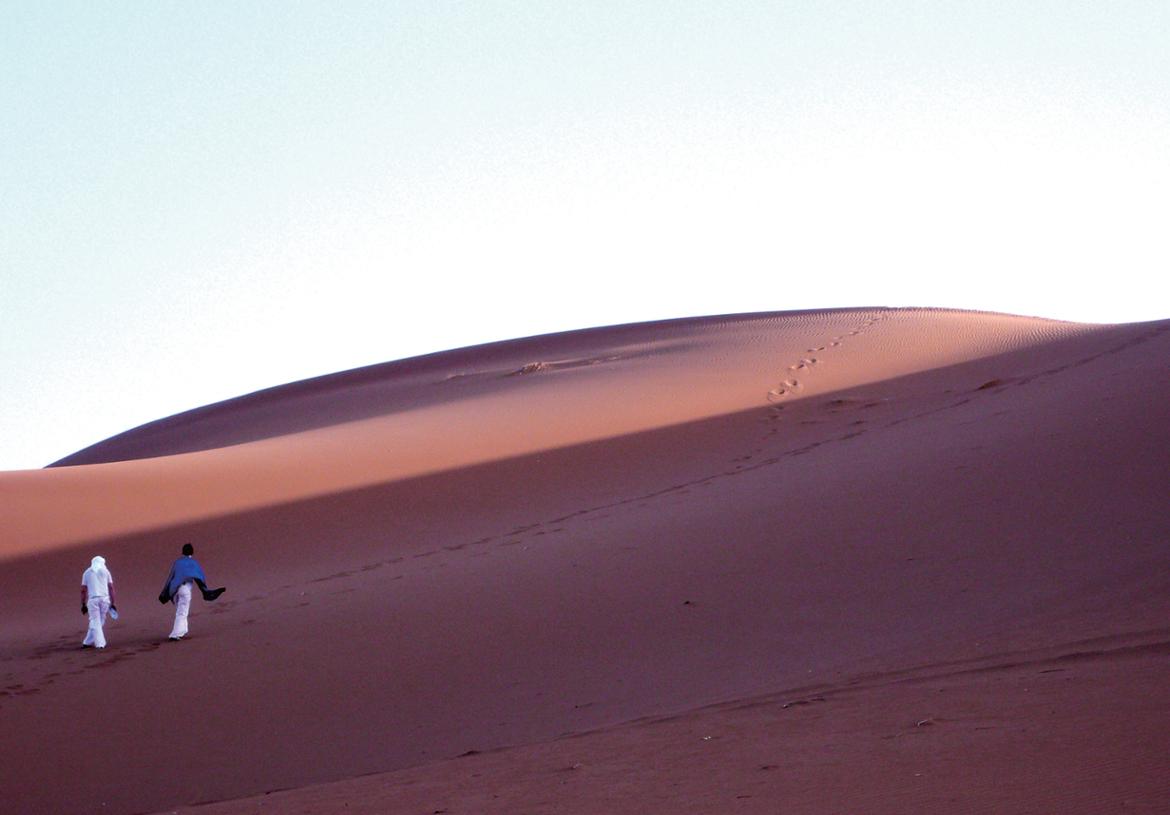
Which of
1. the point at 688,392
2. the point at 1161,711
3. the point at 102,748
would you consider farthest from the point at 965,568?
the point at 688,392

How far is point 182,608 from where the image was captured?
11711 millimetres

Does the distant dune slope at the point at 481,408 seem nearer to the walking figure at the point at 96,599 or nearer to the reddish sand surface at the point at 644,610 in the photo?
the reddish sand surface at the point at 644,610

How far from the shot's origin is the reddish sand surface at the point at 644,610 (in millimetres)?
6207

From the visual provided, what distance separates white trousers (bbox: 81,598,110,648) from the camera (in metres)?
11.6

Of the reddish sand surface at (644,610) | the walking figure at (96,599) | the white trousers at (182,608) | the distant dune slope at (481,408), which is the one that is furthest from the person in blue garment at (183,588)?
the distant dune slope at (481,408)

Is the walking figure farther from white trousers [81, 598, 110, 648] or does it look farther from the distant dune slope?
the distant dune slope

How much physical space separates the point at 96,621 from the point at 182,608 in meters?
0.78

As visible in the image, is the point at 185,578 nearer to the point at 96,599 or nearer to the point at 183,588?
the point at 183,588

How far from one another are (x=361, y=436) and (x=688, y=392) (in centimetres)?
623

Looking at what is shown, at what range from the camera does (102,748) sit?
8805 millimetres

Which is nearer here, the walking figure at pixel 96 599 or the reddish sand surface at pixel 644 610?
the reddish sand surface at pixel 644 610

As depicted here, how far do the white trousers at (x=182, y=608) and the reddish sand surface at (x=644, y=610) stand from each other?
0.16 m

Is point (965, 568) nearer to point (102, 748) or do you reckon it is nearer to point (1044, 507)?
point (1044, 507)

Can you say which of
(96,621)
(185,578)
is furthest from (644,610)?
(96,621)
